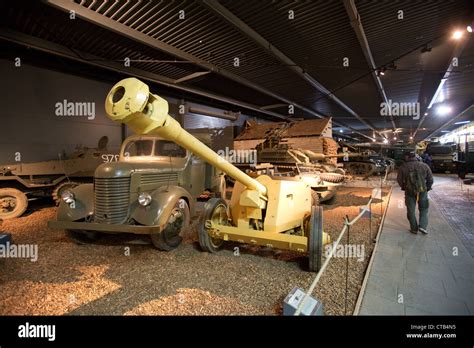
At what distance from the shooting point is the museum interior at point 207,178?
8.68ft

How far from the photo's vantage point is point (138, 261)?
3.60 m

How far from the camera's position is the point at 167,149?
5.16m

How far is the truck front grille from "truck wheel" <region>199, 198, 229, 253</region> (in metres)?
1.23

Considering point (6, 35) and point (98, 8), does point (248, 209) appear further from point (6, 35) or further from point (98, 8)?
point (6, 35)

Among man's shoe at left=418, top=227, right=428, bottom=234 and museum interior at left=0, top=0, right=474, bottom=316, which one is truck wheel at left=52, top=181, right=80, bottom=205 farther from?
man's shoe at left=418, top=227, right=428, bottom=234

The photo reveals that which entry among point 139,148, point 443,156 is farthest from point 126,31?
point 443,156

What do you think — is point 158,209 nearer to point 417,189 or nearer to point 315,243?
point 315,243

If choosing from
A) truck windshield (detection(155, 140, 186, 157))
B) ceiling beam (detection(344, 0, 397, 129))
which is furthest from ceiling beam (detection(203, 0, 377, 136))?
truck windshield (detection(155, 140, 186, 157))

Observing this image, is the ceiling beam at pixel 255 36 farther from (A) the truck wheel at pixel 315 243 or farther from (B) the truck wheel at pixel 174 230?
(A) the truck wheel at pixel 315 243

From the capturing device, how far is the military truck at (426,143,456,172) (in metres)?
16.3

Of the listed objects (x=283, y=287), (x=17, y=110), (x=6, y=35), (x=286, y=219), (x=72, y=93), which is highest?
(x=6, y=35)

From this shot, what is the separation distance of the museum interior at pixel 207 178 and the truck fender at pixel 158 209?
0.08ft

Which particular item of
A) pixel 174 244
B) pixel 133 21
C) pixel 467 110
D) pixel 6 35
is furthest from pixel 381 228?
pixel 467 110

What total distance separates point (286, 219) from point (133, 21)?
5.66m
